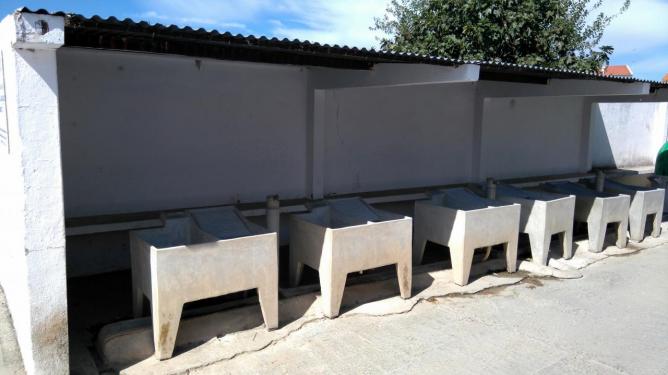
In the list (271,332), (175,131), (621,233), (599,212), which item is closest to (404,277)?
(271,332)

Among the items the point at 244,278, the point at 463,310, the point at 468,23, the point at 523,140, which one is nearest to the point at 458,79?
the point at 463,310

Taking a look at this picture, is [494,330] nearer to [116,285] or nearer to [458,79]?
[458,79]

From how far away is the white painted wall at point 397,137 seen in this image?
8180 mm

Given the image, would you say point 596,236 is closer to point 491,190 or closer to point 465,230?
point 491,190

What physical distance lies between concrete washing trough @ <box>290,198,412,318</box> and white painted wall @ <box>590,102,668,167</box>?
10.7 m

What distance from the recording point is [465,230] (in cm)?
600

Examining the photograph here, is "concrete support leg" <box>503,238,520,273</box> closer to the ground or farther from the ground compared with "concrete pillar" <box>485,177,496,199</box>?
closer to the ground

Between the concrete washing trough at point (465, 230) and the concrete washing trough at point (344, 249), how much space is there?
0.78 meters

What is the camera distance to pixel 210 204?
7.17m

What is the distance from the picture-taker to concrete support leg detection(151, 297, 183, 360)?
13.6 feet

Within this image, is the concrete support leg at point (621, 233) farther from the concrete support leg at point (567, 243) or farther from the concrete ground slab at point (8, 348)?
the concrete ground slab at point (8, 348)

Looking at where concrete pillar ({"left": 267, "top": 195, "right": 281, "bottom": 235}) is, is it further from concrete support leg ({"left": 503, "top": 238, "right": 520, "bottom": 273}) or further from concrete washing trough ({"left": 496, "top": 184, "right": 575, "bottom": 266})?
concrete washing trough ({"left": 496, "top": 184, "right": 575, "bottom": 266})

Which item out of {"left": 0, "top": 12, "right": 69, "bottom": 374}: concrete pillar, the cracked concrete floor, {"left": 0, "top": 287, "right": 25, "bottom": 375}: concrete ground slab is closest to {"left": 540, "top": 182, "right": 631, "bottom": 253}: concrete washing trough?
the cracked concrete floor

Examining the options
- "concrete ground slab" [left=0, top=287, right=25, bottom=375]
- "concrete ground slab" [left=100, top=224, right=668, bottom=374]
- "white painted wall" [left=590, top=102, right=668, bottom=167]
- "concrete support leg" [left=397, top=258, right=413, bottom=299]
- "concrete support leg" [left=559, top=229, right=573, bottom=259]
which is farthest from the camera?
"white painted wall" [left=590, top=102, right=668, bottom=167]
